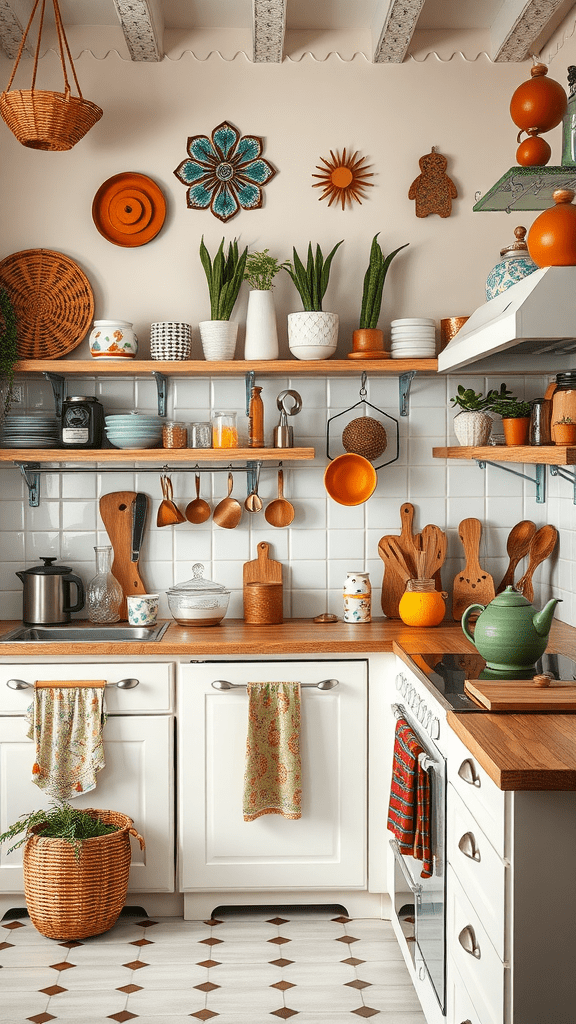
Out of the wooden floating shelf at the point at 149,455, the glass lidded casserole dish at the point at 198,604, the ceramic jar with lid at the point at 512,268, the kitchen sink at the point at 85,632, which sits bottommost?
the kitchen sink at the point at 85,632

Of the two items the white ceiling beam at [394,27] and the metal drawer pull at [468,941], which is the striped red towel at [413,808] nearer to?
the metal drawer pull at [468,941]

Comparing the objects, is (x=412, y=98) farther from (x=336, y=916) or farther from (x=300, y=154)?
(x=336, y=916)

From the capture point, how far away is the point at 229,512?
334 cm

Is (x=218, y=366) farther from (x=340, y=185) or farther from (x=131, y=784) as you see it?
(x=131, y=784)

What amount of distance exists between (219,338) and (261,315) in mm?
166

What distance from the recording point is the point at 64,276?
10.8 feet

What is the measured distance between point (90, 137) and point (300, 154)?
752mm

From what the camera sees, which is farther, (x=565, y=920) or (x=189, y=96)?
(x=189, y=96)

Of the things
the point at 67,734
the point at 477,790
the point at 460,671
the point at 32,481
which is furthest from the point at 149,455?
the point at 477,790

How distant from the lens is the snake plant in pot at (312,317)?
3.13m

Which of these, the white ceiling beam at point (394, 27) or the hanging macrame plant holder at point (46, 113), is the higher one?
the white ceiling beam at point (394, 27)

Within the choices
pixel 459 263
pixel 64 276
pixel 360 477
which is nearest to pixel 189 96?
pixel 64 276

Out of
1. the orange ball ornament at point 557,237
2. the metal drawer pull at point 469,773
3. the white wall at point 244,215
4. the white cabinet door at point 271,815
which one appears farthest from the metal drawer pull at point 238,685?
the orange ball ornament at point 557,237

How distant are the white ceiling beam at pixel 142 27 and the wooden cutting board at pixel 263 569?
1.76 m
